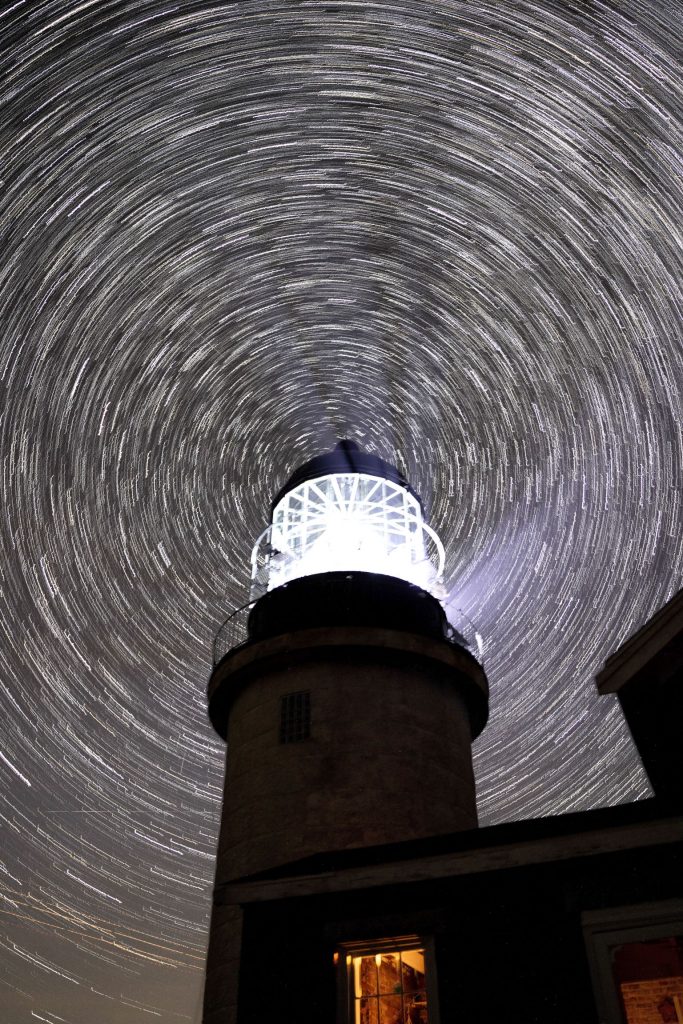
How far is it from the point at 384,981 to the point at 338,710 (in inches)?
199

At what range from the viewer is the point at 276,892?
9250mm

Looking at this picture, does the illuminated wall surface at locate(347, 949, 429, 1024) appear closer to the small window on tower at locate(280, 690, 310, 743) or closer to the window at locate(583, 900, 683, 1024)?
the window at locate(583, 900, 683, 1024)

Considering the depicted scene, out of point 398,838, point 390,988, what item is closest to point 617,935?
point 390,988

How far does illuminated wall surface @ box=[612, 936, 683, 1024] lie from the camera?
9.21m

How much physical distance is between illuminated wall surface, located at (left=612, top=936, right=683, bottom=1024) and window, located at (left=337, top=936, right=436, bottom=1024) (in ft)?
7.91

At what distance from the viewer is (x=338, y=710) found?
13.8m

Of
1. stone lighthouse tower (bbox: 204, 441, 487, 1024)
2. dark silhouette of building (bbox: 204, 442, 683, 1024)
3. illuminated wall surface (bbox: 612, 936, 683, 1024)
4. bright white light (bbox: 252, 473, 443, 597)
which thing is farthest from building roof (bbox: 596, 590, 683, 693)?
bright white light (bbox: 252, 473, 443, 597)

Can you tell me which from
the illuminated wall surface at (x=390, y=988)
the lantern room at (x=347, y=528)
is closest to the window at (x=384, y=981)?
the illuminated wall surface at (x=390, y=988)

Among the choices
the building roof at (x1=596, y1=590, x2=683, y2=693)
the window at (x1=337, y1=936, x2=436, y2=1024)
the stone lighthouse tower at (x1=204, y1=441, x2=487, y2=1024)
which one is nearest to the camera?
the window at (x1=337, y1=936, x2=436, y2=1024)

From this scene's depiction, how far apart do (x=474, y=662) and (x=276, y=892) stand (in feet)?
23.7

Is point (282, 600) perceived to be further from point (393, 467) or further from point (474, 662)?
point (393, 467)

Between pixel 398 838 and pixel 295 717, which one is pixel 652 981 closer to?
pixel 398 838

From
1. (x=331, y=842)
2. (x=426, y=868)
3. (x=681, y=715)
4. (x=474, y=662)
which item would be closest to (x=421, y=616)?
(x=474, y=662)

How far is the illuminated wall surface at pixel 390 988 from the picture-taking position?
9.02 m
